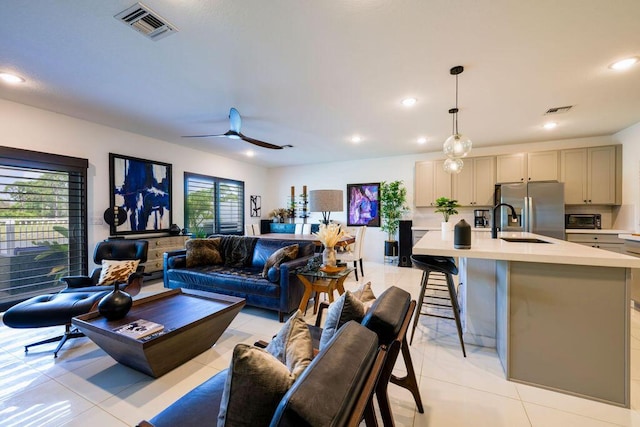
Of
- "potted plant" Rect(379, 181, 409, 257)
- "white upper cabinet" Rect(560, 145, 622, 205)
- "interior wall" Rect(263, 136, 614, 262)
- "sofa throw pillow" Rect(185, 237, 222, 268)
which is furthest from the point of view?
"potted plant" Rect(379, 181, 409, 257)

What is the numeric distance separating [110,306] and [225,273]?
55.7 inches

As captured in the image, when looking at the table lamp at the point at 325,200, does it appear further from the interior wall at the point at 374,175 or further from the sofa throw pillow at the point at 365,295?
the interior wall at the point at 374,175

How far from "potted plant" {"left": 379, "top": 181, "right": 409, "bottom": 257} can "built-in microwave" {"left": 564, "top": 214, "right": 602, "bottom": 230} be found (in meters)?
2.85

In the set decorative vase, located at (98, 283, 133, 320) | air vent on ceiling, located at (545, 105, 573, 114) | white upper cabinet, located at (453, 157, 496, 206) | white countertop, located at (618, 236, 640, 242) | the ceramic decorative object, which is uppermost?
air vent on ceiling, located at (545, 105, 573, 114)

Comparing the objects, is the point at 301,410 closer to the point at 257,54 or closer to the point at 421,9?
the point at 421,9

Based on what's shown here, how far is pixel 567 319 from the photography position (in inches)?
67.9

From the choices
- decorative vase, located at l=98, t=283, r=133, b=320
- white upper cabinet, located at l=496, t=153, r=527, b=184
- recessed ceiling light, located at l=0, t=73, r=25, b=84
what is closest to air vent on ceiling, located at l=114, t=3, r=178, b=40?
recessed ceiling light, located at l=0, t=73, r=25, b=84

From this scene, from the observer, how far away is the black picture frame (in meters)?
4.20

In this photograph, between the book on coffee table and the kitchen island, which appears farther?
the book on coffee table

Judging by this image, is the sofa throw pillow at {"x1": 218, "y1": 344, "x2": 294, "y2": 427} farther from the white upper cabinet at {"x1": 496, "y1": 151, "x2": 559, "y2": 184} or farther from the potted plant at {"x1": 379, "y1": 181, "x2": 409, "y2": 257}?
the white upper cabinet at {"x1": 496, "y1": 151, "x2": 559, "y2": 184}

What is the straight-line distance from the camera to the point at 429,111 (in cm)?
349

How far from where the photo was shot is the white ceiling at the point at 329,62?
1803 millimetres

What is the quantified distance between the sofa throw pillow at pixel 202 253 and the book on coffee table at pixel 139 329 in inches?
73.3

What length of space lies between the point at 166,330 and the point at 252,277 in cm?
133
